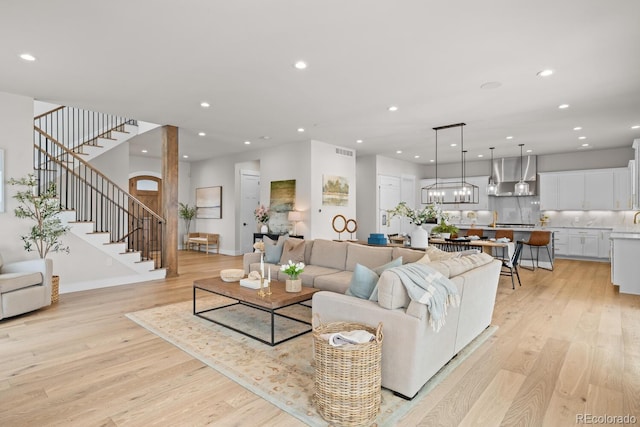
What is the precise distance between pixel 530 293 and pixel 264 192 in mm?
6017

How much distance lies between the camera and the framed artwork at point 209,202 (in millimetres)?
10375

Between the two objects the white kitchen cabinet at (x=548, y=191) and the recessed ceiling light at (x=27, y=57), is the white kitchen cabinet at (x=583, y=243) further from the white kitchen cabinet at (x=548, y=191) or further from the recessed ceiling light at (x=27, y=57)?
the recessed ceiling light at (x=27, y=57)

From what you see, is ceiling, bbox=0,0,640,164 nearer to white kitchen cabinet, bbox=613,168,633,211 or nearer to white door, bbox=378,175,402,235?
white kitchen cabinet, bbox=613,168,633,211

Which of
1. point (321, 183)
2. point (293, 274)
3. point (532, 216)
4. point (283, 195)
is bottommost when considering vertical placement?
point (293, 274)

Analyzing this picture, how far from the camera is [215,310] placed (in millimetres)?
4336

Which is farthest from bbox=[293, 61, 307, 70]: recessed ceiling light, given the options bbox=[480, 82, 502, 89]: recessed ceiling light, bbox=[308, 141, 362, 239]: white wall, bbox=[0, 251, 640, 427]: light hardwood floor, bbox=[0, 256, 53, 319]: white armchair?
bbox=[0, 256, 53, 319]: white armchair

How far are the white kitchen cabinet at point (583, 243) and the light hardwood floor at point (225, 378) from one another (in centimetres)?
518

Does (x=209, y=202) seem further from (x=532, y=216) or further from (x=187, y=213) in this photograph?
(x=532, y=216)

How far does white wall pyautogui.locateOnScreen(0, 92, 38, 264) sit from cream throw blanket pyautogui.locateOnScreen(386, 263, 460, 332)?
530 cm

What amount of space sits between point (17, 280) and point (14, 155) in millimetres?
1938

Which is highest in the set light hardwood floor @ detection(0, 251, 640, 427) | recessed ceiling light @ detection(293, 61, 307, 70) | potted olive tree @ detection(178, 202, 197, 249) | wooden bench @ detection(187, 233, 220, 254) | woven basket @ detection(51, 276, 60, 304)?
recessed ceiling light @ detection(293, 61, 307, 70)

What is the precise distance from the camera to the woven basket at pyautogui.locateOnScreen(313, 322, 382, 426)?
2.05 metres

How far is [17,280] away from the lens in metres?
4.02

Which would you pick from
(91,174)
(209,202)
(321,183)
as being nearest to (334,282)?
(321,183)
